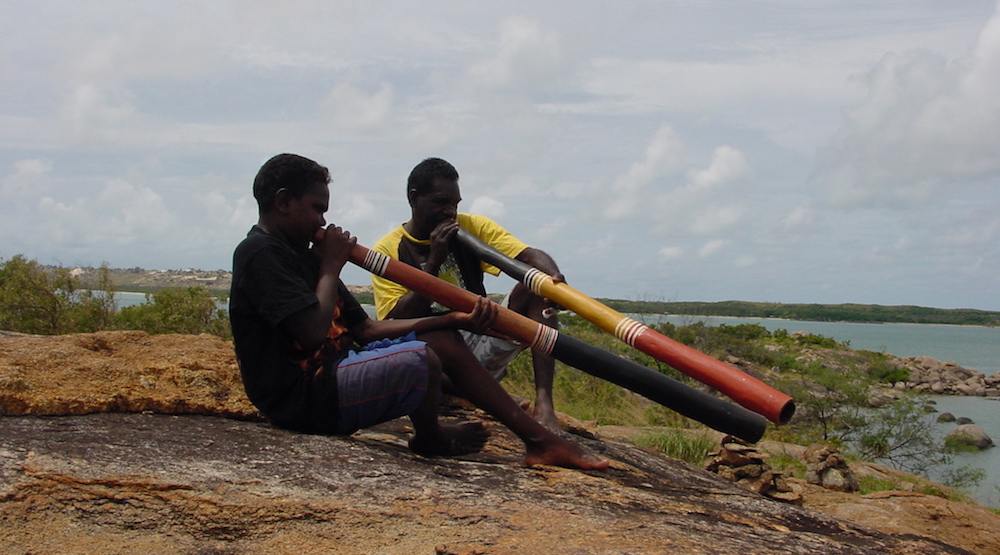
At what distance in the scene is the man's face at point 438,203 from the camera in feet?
14.1

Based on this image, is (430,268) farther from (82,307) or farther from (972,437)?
(972,437)

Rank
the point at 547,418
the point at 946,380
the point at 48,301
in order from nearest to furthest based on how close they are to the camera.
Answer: the point at 547,418 → the point at 48,301 → the point at 946,380

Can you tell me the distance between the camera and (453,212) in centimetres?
435

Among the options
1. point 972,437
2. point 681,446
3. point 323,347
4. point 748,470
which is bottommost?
point 972,437

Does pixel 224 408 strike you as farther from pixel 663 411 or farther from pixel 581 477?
pixel 663 411

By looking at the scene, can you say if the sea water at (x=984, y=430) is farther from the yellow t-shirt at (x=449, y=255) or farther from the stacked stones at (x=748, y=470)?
the yellow t-shirt at (x=449, y=255)

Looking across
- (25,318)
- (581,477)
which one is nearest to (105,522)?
(581,477)

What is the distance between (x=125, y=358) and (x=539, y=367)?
2.02m

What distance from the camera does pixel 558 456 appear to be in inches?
128

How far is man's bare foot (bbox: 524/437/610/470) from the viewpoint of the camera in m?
3.25

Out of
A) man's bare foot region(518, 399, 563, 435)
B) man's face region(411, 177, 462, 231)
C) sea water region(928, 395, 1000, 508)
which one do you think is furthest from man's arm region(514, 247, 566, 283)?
sea water region(928, 395, 1000, 508)

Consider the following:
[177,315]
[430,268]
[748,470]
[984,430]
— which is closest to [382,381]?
[430,268]

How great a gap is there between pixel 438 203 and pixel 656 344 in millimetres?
1524

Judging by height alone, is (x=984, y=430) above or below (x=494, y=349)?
below
